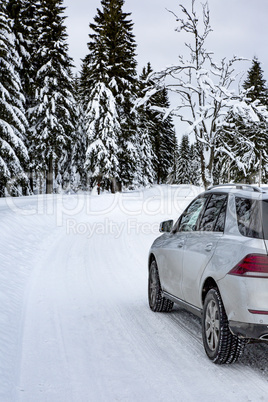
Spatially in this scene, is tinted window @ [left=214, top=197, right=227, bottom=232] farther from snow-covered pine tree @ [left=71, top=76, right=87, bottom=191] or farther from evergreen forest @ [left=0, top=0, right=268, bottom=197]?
snow-covered pine tree @ [left=71, top=76, right=87, bottom=191]

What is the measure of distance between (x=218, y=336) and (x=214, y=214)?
4.49ft

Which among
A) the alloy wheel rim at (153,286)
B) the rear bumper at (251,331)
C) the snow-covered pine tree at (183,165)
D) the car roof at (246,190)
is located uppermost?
the snow-covered pine tree at (183,165)

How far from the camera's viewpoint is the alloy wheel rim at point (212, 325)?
453 cm

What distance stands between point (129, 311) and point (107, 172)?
108 ft

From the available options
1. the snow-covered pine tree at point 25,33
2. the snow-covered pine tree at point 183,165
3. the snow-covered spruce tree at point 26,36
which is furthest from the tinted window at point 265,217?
the snow-covered pine tree at point 183,165

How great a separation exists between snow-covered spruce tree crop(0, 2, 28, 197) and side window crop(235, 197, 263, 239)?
82.2 feet

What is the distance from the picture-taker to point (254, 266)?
3.98 meters

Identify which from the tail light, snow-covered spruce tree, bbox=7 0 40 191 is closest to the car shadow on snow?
the tail light

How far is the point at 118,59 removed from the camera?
40531mm

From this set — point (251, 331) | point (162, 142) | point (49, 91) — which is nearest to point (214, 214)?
point (251, 331)

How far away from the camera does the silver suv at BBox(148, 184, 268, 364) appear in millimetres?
3988

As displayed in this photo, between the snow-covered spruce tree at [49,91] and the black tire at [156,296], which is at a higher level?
the snow-covered spruce tree at [49,91]

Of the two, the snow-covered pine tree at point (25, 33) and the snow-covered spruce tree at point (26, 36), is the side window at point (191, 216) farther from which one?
the snow-covered pine tree at point (25, 33)

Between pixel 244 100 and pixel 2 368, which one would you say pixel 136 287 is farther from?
pixel 244 100
